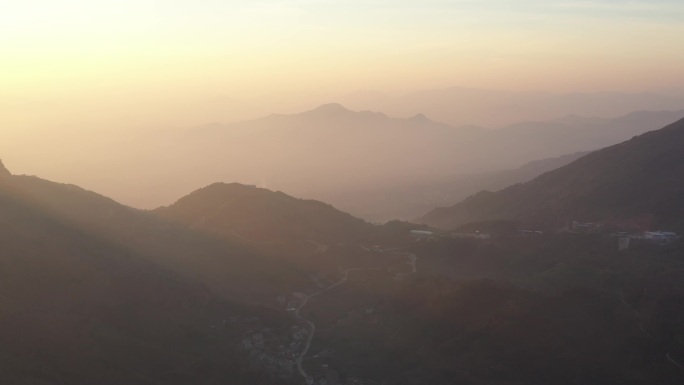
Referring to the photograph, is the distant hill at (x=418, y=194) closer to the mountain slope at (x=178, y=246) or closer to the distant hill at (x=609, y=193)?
the distant hill at (x=609, y=193)

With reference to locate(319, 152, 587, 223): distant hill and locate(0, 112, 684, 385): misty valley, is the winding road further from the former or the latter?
locate(319, 152, 587, 223): distant hill

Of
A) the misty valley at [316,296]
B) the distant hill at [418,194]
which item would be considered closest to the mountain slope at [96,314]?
the misty valley at [316,296]

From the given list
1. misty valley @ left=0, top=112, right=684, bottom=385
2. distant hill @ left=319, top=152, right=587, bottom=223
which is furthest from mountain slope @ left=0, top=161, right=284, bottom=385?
distant hill @ left=319, top=152, right=587, bottom=223

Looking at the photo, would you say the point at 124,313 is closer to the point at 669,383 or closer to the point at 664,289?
the point at 669,383

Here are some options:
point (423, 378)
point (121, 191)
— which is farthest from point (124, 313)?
point (121, 191)

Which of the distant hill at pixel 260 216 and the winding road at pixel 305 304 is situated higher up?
the distant hill at pixel 260 216
